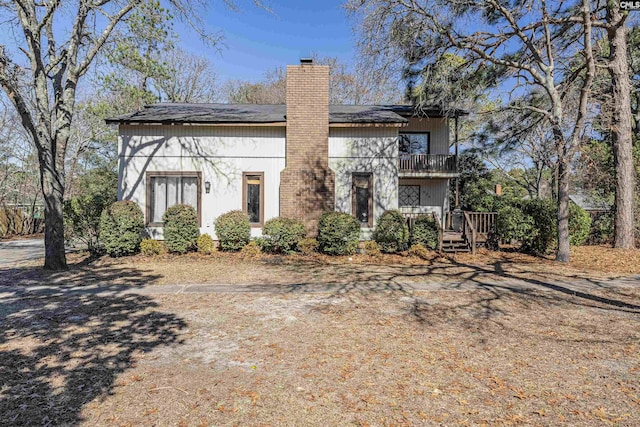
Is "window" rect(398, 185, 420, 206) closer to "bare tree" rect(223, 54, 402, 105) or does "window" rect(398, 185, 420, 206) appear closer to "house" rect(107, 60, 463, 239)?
"house" rect(107, 60, 463, 239)

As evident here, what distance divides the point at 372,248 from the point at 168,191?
289 inches

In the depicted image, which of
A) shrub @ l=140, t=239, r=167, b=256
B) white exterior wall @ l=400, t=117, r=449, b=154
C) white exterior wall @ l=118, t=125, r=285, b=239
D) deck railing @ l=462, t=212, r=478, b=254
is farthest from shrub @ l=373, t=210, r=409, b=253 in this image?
shrub @ l=140, t=239, r=167, b=256

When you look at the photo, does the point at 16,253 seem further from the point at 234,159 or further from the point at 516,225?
the point at 516,225

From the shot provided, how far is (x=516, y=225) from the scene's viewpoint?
38.2 feet

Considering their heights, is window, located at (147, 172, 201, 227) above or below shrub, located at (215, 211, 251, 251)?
above

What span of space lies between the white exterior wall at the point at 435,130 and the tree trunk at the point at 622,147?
6155 millimetres

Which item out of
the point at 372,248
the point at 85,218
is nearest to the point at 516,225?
the point at 372,248

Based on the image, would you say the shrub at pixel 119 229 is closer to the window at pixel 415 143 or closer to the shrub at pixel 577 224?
the window at pixel 415 143

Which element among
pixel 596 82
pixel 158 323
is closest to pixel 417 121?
pixel 596 82

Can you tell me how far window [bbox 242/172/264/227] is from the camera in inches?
492

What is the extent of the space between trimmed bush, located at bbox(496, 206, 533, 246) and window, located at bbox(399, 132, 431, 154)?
20.0ft

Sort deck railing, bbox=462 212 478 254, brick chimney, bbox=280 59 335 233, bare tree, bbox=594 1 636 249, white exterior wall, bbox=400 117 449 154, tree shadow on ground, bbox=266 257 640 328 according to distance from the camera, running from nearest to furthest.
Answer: tree shadow on ground, bbox=266 257 640 328 → deck railing, bbox=462 212 478 254 → bare tree, bbox=594 1 636 249 → brick chimney, bbox=280 59 335 233 → white exterior wall, bbox=400 117 449 154

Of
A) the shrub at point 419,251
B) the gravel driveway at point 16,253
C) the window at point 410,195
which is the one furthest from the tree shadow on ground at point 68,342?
the window at point 410,195

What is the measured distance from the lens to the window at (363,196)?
12766 millimetres
